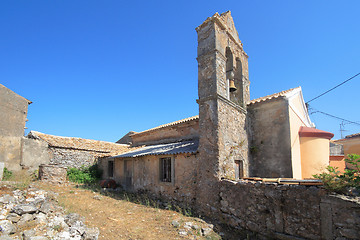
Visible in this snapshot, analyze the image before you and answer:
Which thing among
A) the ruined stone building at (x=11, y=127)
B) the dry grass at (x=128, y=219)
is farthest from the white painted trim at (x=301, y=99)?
the ruined stone building at (x=11, y=127)

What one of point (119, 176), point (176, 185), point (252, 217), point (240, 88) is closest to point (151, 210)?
point (176, 185)

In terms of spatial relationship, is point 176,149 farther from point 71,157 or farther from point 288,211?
point 71,157

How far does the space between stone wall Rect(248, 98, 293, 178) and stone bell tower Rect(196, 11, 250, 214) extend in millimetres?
648

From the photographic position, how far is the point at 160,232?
6.94 metres

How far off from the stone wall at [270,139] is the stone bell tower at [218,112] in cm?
65

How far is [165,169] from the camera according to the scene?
35.6 ft

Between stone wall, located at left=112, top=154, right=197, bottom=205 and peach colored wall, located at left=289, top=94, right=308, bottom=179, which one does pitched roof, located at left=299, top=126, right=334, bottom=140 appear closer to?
peach colored wall, located at left=289, top=94, right=308, bottom=179

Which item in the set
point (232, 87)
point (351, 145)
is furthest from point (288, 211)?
point (351, 145)

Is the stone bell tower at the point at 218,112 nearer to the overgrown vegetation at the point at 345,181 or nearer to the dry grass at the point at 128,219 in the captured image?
the dry grass at the point at 128,219

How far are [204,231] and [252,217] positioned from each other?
1.69 metres

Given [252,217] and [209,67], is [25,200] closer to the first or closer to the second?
[252,217]

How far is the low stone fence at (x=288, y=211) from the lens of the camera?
17.2 ft

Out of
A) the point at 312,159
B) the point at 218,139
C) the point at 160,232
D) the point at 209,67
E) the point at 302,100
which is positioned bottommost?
the point at 160,232

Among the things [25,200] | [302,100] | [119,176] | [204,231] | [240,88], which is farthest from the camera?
[119,176]
